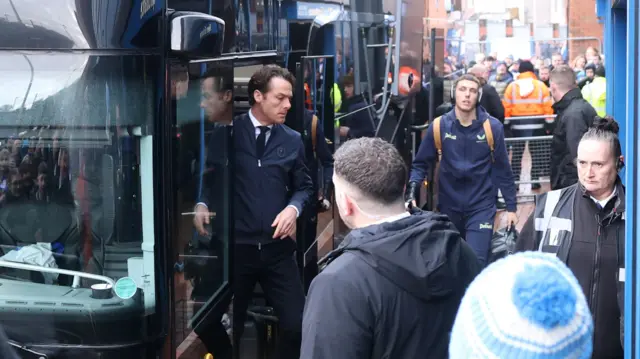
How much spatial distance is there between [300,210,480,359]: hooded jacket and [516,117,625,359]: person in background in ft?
4.24

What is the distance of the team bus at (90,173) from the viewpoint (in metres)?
3.47

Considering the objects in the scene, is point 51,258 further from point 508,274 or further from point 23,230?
point 508,274

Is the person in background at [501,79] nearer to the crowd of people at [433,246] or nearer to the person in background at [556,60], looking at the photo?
the person in background at [556,60]

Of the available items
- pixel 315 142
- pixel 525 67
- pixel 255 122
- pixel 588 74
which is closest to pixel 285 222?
pixel 255 122

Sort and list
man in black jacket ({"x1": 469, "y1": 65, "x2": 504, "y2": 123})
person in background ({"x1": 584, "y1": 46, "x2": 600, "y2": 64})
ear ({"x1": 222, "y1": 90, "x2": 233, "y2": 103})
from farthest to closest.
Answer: person in background ({"x1": 584, "y1": 46, "x2": 600, "y2": 64}) < man in black jacket ({"x1": 469, "y1": 65, "x2": 504, "y2": 123}) < ear ({"x1": 222, "y1": 90, "x2": 233, "y2": 103})

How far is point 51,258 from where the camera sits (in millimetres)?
3588

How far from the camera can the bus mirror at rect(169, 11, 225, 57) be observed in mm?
3607

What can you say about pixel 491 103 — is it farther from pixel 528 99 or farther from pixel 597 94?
pixel 528 99

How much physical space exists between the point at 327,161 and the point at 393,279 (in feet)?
12.9

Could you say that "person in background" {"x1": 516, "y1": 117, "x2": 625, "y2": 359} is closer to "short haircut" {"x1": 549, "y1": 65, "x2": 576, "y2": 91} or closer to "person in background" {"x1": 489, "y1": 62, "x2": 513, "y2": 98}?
"short haircut" {"x1": 549, "y1": 65, "x2": 576, "y2": 91}

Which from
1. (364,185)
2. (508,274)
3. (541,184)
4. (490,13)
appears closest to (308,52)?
(364,185)

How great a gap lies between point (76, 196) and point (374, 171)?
51.7 inches

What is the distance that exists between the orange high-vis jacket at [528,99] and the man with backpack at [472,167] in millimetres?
6922

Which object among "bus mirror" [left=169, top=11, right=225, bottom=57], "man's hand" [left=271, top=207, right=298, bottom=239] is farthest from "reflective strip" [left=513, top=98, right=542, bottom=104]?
"bus mirror" [left=169, top=11, right=225, bottom=57]
